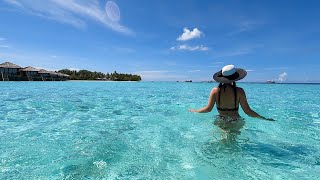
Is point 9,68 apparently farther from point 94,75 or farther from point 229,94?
point 229,94

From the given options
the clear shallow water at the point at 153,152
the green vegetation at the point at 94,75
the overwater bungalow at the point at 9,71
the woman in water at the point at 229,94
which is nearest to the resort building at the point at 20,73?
the overwater bungalow at the point at 9,71

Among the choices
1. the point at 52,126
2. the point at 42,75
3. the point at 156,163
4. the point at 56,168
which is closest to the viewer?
the point at 56,168

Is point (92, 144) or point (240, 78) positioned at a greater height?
point (240, 78)

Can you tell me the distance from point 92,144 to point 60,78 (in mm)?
58753

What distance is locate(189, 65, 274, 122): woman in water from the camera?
4527 mm

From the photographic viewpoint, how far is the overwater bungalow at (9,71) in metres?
44.0

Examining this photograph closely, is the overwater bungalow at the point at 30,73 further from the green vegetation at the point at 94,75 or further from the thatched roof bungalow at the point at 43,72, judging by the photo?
the green vegetation at the point at 94,75

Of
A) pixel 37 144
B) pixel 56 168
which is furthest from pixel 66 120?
pixel 56 168

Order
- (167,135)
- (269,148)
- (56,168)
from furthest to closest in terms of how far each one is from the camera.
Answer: (167,135)
(269,148)
(56,168)

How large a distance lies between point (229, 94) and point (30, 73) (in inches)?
2047

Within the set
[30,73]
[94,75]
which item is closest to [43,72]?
[30,73]

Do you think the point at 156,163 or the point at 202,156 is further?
the point at 202,156

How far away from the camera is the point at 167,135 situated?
20.3 feet

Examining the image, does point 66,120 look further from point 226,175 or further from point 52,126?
point 226,175
